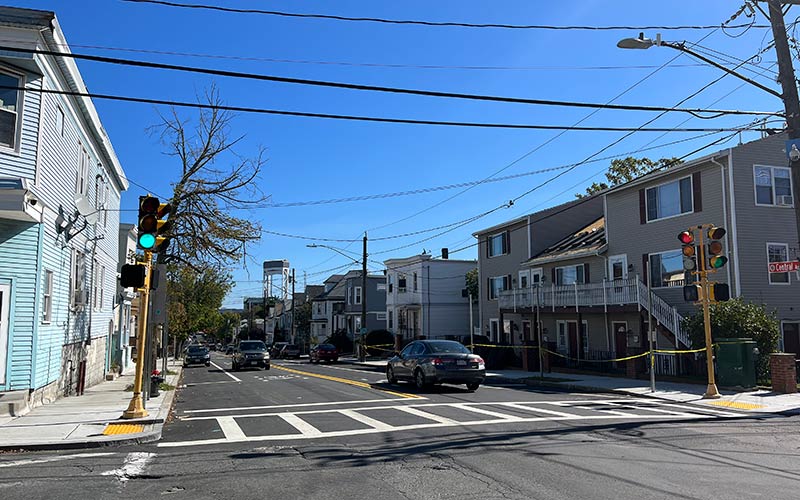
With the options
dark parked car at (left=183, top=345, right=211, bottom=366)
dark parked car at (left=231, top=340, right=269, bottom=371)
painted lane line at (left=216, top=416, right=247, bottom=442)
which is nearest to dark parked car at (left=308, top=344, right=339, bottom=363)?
dark parked car at (left=183, top=345, right=211, bottom=366)

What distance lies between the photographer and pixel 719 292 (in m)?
16.4

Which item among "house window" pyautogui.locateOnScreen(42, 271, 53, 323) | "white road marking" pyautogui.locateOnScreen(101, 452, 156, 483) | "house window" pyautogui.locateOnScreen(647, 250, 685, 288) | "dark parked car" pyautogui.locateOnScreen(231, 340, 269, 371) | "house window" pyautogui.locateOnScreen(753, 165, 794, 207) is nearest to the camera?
"white road marking" pyautogui.locateOnScreen(101, 452, 156, 483)

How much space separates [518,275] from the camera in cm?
3894

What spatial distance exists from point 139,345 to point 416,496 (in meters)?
7.68

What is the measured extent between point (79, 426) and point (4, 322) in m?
3.20

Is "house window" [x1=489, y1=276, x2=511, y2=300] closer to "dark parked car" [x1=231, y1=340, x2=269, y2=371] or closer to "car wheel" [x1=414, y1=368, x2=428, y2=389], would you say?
"dark parked car" [x1=231, y1=340, x2=269, y2=371]

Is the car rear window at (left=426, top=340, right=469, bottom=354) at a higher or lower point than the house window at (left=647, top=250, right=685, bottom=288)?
lower

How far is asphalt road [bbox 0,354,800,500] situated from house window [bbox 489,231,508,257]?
86.0 feet

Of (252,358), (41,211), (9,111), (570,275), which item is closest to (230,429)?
(41,211)

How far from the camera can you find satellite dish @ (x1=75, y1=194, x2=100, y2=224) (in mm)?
18119

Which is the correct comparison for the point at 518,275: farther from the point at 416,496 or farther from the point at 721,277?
the point at 416,496

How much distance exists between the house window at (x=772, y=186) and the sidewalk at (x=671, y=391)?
8745 mm

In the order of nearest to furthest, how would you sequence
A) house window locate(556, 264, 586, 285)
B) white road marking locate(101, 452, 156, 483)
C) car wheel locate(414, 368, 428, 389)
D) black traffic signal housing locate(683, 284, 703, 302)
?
white road marking locate(101, 452, 156, 483) → black traffic signal housing locate(683, 284, 703, 302) → car wheel locate(414, 368, 428, 389) → house window locate(556, 264, 586, 285)

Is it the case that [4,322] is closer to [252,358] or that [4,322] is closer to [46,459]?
[46,459]
